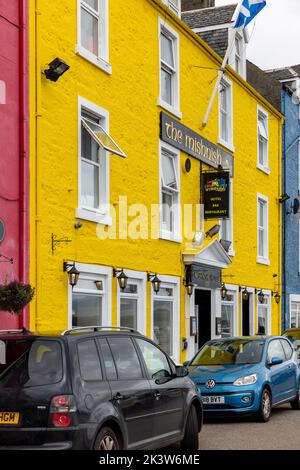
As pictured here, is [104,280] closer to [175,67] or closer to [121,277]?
[121,277]

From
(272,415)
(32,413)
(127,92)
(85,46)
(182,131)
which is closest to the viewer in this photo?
(32,413)

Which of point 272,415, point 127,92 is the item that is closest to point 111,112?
point 127,92

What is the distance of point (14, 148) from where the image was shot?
13570 millimetres

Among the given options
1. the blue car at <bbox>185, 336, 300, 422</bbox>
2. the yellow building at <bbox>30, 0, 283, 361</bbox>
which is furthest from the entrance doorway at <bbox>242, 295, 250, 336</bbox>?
the blue car at <bbox>185, 336, 300, 422</bbox>

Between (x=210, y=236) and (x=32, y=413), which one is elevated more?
(x=210, y=236)

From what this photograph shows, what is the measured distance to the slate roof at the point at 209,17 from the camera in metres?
25.0

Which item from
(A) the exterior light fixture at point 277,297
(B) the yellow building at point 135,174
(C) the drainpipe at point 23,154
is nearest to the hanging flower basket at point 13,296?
(C) the drainpipe at point 23,154

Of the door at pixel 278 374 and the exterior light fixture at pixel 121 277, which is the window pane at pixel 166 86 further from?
the door at pixel 278 374

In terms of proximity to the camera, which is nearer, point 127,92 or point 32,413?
point 32,413

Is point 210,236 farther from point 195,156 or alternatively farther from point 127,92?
point 127,92

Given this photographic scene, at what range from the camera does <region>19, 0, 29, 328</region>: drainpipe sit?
13438mm

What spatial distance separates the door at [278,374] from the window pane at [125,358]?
5504 millimetres

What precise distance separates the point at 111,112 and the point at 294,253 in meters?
14.3

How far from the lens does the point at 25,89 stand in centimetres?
1379
